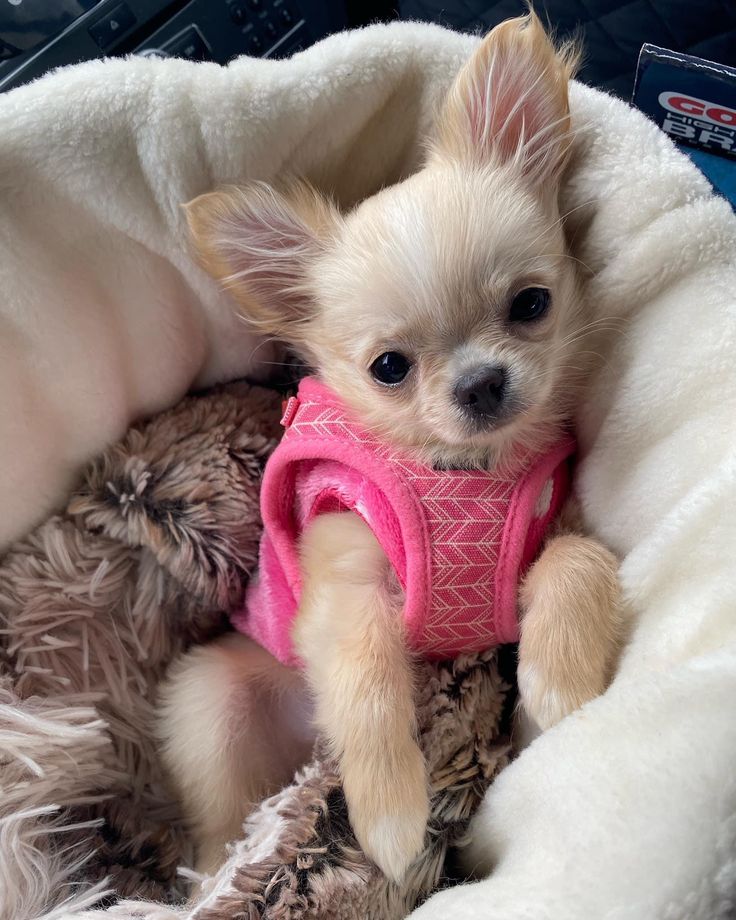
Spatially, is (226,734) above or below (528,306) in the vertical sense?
below

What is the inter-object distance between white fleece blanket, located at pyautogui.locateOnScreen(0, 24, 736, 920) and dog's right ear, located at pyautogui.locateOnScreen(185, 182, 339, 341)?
9 cm

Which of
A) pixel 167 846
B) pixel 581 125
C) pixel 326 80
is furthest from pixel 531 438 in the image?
pixel 167 846

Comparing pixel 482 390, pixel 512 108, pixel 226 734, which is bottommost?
pixel 226 734

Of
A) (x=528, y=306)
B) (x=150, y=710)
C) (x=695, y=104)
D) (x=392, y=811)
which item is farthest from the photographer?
(x=150, y=710)

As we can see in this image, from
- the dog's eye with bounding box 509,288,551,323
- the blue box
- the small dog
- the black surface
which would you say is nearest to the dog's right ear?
the small dog

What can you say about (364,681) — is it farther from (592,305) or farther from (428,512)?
(592,305)

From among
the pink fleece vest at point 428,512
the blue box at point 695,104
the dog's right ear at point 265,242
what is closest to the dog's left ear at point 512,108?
the blue box at point 695,104

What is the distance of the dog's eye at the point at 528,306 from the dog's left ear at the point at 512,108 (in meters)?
0.25

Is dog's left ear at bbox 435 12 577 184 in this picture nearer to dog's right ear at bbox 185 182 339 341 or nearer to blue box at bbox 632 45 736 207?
blue box at bbox 632 45 736 207

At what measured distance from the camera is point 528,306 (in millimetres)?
1264

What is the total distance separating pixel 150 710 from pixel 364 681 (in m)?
0.63

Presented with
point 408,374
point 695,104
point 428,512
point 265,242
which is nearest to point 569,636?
point 428,512

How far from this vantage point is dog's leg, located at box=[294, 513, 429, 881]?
1.11 meters

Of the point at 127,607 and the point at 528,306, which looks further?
the point at 127,607
